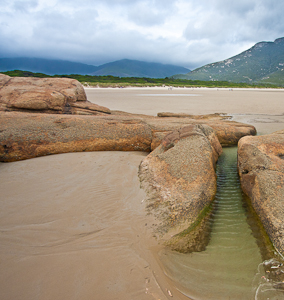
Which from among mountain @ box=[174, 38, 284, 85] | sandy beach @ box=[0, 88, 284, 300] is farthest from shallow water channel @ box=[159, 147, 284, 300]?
mountain @ box=[174, 38, 284, 85]

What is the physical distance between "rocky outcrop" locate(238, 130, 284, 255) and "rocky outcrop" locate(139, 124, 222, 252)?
0.57 metres

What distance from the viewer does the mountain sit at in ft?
360

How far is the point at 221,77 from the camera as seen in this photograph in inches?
4518

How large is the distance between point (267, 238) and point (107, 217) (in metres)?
1.92

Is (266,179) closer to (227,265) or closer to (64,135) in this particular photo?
(227,265)

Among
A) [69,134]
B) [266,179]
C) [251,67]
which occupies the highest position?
[251,67]

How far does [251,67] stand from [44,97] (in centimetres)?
14060

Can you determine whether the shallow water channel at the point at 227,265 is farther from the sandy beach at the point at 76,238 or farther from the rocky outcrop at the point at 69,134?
the rocky outcrop at the point at 69,134

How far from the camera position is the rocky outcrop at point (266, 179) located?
2.36m

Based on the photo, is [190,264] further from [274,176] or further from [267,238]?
[274,176]

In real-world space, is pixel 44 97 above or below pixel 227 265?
above

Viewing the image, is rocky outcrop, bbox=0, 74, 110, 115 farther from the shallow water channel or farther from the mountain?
the mountain

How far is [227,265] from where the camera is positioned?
1992 millimetres

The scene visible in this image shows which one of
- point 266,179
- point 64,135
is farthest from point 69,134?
point 266,179
